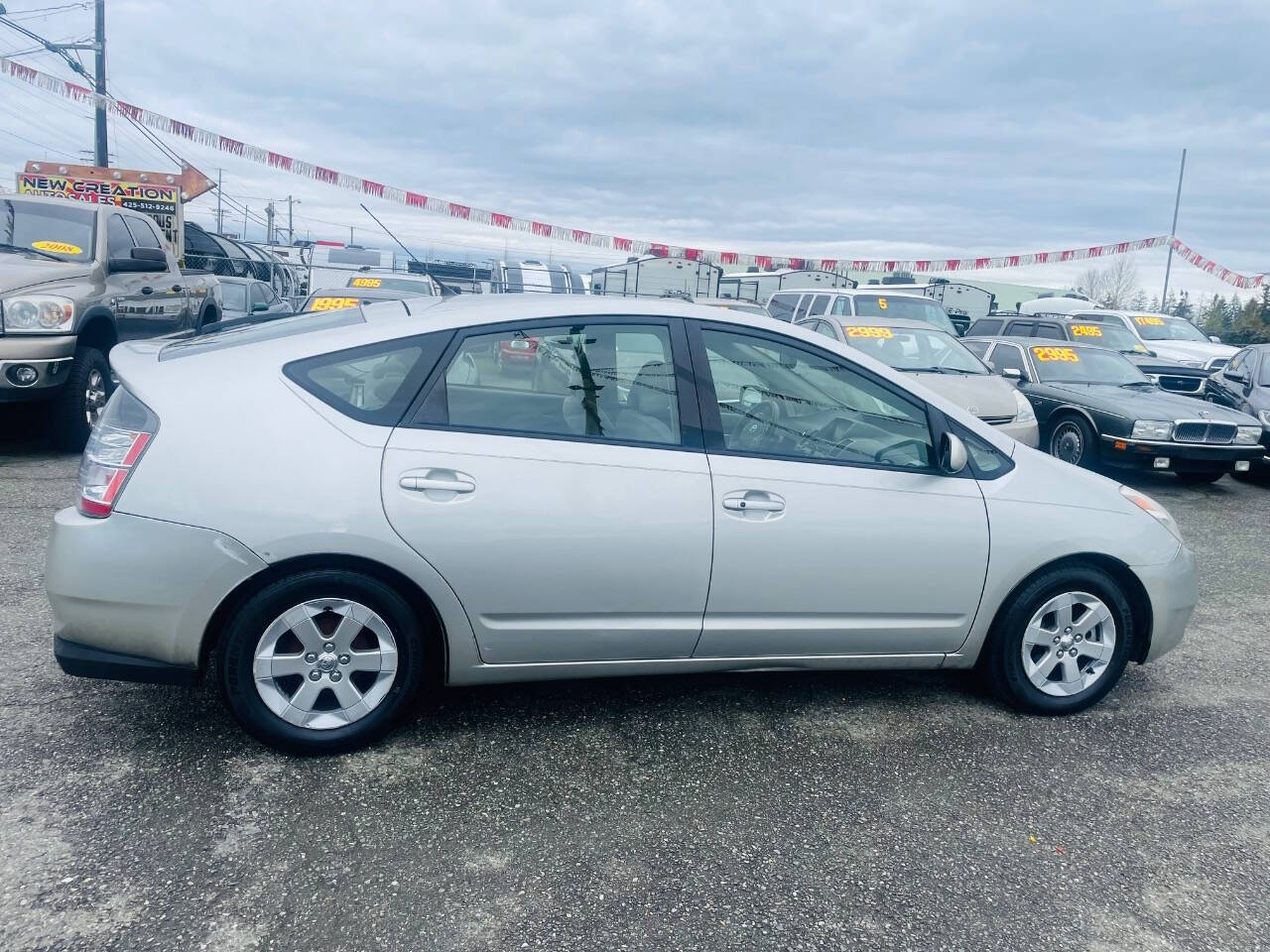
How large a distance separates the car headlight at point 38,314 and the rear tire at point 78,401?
31cm

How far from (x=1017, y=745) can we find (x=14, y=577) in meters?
4.73

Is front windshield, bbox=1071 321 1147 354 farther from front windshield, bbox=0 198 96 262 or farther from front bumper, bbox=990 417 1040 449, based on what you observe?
front windshield, bbox=0 198 96 262

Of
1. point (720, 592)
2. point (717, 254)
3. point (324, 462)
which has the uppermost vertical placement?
point (717, 254)

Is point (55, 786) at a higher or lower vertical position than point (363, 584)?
lower

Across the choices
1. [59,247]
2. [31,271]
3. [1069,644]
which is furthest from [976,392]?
[59,247]

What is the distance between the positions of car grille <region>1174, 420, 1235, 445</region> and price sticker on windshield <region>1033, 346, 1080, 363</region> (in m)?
1.99

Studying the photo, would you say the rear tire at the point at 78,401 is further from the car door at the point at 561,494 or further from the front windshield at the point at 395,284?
the car door at the point at 561,494

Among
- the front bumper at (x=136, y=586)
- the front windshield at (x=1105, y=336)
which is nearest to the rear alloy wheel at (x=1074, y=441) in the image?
the front windshield at (x=1105, y=336)

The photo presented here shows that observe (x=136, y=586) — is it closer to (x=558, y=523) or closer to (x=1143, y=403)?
(x=558, y=523)

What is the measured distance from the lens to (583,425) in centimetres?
348

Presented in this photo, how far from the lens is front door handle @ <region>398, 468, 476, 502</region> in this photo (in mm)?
3199

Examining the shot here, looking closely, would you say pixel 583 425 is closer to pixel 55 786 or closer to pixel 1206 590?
pixel 55 786

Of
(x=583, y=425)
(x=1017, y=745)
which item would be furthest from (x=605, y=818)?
(x=1017, y=745)

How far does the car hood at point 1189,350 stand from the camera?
17.1 meters
